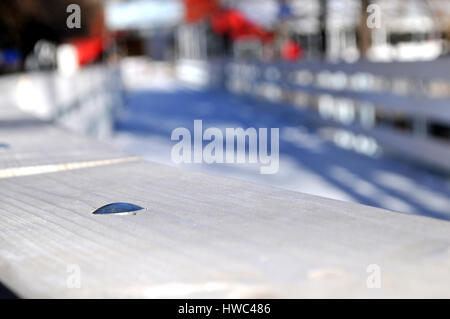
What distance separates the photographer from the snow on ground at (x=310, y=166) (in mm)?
5426

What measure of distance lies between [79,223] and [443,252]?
2.50 ft

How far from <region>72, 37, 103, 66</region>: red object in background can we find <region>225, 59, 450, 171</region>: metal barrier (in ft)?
49.8

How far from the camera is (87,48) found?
31.9 metres

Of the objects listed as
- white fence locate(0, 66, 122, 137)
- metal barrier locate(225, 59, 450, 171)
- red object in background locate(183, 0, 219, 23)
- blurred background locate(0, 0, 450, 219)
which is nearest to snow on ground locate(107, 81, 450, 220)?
blurred background locate(0, 0, 450, 219)

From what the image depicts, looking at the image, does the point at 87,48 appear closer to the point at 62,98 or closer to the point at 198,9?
the point at 198,9

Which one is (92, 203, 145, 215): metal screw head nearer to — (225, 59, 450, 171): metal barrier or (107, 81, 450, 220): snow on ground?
(107, 81, 450, 220): snow on ground

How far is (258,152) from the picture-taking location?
8289 mm

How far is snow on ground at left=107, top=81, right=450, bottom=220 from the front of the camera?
5426 mm

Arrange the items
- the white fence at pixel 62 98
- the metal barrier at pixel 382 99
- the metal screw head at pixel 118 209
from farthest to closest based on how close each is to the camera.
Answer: the metal barrier at pixel 382 99 < the white fence at pixel 62 98 < the metal screw head at pixel 118 209

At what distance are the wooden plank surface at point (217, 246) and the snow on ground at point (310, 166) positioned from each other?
3.46 m

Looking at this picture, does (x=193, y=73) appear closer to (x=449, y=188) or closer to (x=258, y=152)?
(x=258, y=152)

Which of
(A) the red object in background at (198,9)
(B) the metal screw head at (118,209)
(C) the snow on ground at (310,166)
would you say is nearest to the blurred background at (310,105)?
(C) the snow on ground at (310,166)

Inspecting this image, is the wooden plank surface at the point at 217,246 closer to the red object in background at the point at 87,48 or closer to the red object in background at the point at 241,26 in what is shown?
the red object in background at the point at 87,48
